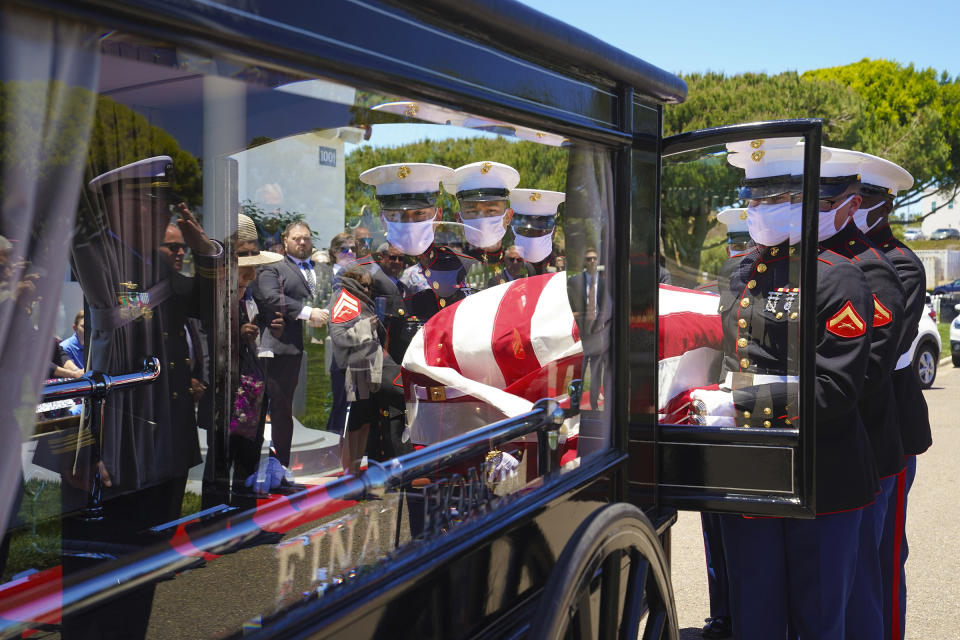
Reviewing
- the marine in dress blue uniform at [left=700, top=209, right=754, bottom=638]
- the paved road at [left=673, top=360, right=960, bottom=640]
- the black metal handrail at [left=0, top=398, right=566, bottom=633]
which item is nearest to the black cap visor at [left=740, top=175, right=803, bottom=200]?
the black metal handrail at [left=0, top=398, right=566, bottom=633]

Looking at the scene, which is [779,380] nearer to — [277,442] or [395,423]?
[395,423]

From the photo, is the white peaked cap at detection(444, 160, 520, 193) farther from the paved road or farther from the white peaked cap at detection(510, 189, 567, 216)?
the paved road

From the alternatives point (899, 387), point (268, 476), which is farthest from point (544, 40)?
point (899, 387)

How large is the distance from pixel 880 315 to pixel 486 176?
138 centimetres

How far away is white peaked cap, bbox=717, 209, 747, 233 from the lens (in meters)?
2.67

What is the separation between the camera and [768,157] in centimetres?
259

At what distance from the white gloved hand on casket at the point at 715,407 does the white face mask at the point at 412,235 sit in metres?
1.05

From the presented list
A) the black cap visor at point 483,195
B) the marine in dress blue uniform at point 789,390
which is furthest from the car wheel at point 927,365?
the black cap visor at point 483,195

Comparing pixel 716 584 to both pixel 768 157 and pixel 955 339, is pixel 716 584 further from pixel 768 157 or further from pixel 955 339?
pixel 955 339

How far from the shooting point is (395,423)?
2805 millimetres

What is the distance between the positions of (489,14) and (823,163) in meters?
1.77

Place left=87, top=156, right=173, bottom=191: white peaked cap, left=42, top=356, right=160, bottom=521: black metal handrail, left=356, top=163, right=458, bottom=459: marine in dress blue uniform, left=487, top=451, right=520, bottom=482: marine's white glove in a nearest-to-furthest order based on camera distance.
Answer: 1. left=487, top=451, right=520, bottom=482: marine's white glove
2. left=42, top=356, right=160, bottom=521: black metal handrail
3. left=87, top=156, right=173, bottom=191: white peaked cap
4. left=356, top=163, right=458, bottom=459: marine in dress blue uniform

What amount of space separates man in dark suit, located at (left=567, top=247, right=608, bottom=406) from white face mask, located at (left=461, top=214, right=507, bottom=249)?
38 cm

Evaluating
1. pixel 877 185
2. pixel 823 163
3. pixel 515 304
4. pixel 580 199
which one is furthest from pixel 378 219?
pixel 877 185
